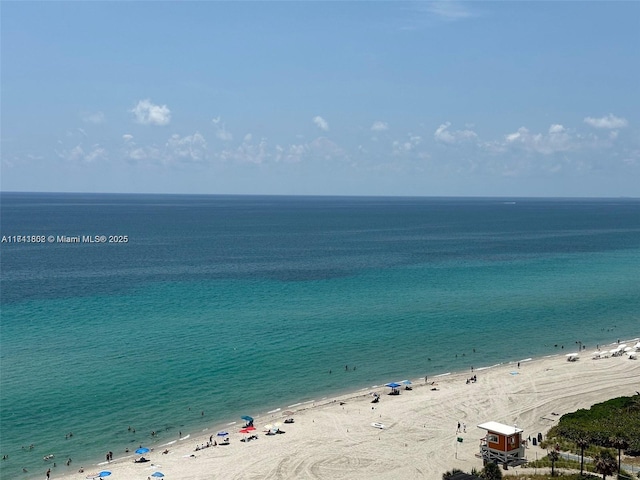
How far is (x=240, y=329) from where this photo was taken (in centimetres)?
7688

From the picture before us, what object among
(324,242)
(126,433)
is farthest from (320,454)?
(324,242)

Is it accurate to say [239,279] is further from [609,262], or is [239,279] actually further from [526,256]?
[609,262]

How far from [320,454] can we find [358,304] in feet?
157

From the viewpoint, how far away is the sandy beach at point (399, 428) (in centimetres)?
4259

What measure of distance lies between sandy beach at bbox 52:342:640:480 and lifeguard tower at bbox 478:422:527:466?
37.4 inches

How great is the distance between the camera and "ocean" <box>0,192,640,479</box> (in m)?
53.1

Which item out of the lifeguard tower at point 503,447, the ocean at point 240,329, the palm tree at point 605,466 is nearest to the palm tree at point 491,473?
the lifeguard tower at point 503,447

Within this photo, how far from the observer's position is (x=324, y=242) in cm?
18038

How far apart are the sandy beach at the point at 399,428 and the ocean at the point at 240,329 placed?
140 inches

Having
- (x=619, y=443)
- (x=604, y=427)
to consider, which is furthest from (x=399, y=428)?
(x=619, y=443)

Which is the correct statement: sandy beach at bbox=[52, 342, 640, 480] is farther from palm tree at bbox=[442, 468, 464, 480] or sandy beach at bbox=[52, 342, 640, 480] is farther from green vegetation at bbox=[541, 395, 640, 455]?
green vegetation at bbox=[541, 395, 640, 455]

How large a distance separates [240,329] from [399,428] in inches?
1260

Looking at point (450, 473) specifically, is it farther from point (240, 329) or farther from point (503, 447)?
point (240, 329)

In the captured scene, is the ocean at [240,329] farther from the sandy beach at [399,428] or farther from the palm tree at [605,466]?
the palm tree at [605,466]
